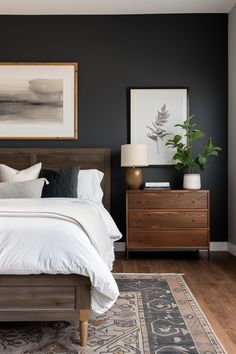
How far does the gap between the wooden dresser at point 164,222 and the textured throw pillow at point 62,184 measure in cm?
68

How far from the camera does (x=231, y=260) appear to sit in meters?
4.37

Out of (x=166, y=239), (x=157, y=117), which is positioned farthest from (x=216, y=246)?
(x=157, y=117)

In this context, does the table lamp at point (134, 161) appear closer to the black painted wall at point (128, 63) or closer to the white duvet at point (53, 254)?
the black painted wall at point (128, 63)

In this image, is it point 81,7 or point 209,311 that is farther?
point 81,7

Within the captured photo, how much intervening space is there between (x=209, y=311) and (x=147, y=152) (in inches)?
95.1

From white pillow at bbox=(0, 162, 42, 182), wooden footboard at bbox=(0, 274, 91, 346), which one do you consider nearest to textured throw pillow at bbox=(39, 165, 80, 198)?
white pillow at bbox=(0, 162, 42, 182)

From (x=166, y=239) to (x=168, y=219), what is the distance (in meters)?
0.21

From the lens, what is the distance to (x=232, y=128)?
476 cm

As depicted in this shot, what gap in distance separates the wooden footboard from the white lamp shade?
8.09 ft

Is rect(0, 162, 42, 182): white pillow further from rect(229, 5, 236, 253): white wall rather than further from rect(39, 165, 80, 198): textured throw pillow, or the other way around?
rect(229, 5, 236, 253): white wall

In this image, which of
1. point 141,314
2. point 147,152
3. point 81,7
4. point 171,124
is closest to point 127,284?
point 141,314

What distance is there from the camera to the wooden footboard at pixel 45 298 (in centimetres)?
211

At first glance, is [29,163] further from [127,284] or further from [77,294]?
[77,294]

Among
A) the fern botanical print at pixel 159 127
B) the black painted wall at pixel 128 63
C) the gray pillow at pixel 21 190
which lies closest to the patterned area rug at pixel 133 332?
the gray pillow at pixel 21 190
